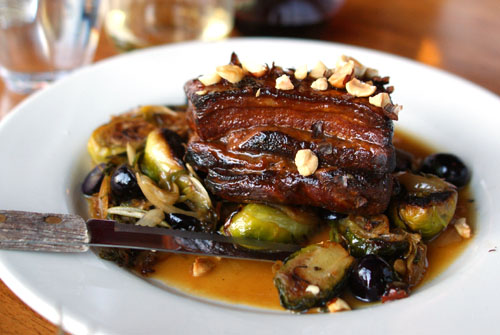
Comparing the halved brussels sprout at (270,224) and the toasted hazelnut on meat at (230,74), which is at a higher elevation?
the toasted hazelnut on meat at (230,74)

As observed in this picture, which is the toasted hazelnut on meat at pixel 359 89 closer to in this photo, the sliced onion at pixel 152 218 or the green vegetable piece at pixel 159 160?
the green vegetable piece at pixel 159 160

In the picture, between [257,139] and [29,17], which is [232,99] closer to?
[257,139]

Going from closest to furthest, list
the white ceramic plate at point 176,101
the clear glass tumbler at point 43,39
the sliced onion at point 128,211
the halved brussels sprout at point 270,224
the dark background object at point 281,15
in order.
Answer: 1. the white ceramic plate at point 176,101
2. the halved brussels sprout at point 270,224
3. the sliced onion at point 128,211
4. the clear glass tumbler at point 43,39
5. the dark background object at point 281,15

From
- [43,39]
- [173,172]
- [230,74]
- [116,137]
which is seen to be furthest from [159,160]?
[43,39]

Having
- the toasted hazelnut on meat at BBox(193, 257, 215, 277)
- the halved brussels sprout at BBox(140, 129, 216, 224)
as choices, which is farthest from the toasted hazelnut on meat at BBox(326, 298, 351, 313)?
the halved brussels sprout at BBox(140, 129, 216, 224)

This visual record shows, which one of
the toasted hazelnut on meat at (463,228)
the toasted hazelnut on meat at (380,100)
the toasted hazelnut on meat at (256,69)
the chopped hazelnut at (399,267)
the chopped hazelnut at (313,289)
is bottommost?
the toasted hazelnut on meat at (463,228)

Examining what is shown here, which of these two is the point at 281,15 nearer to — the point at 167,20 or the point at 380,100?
the point at 167,20

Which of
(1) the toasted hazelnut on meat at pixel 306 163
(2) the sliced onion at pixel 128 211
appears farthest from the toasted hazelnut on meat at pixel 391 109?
(2) the sliced onion at pixel 128 211
